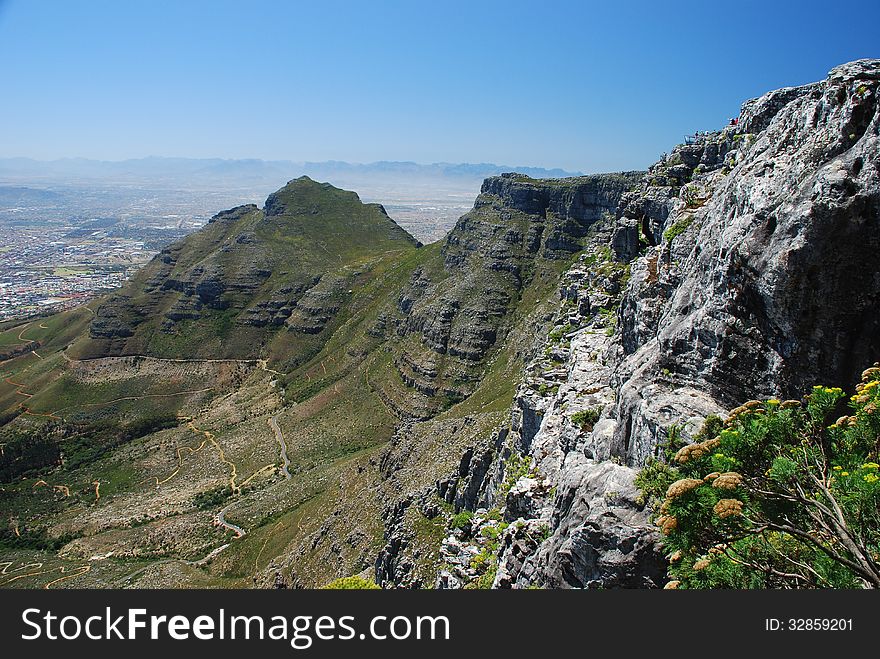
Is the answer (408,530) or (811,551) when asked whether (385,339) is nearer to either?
(408,530)

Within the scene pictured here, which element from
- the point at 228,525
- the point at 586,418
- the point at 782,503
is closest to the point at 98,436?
the point at 228,525

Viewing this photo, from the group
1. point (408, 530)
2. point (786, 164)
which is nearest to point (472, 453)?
point (408, 530)

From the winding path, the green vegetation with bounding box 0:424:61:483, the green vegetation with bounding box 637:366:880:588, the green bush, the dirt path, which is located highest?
the green bush

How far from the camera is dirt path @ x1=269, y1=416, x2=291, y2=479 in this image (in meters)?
106

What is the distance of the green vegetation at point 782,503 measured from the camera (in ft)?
40.6

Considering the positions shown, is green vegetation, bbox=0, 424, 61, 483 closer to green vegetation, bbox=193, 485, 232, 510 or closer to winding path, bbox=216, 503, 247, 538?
green vegetation, bbox=193, 485, 232, 510

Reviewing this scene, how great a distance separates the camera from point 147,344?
168 m

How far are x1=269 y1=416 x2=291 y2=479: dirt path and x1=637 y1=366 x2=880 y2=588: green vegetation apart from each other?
97127 mm

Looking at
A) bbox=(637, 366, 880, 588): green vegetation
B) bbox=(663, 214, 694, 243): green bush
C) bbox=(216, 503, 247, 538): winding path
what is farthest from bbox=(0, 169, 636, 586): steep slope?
bbox=(663, 214, 694, 243): green bush

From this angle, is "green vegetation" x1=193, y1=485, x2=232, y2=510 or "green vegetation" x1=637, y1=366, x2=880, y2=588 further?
"green vegetation" x1=193, y1=485, x2=232, y2=510

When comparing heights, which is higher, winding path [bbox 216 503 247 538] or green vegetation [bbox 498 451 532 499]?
green vegetation [bbox 498 451 532 499]

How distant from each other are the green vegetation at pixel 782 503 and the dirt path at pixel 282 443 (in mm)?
97127

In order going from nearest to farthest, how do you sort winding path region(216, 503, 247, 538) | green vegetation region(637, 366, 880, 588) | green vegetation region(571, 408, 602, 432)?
green vegetation region(637, 366, 880, 588) → green vegetation region(571, 408, 602, 432) → winding path region(216, 503, 247, 538)

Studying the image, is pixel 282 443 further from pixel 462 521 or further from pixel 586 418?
pixel 586 418
